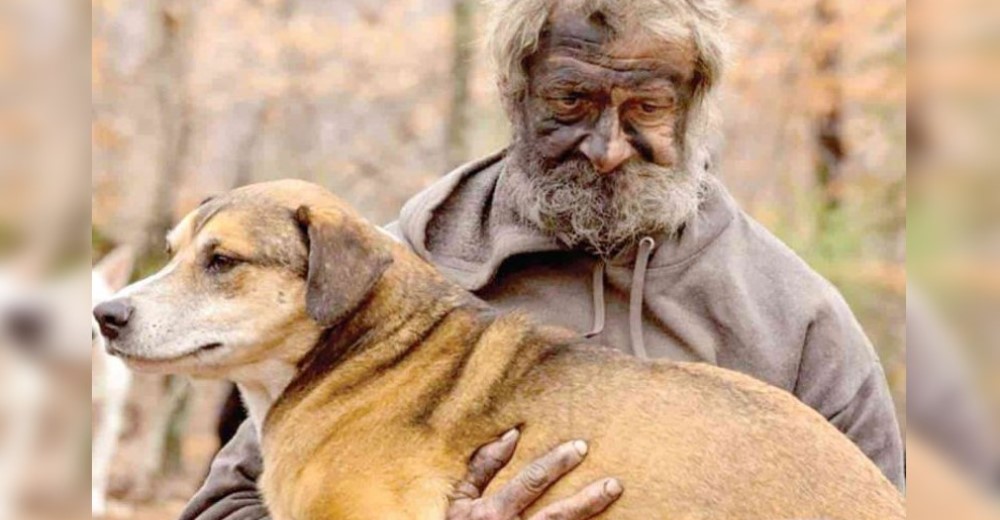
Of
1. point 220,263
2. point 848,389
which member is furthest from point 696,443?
point 220,263

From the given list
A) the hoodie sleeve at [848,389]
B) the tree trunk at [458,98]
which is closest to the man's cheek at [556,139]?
the hoodie sleeve at [848,389]

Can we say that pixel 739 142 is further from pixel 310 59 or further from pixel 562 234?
pixel 562 234

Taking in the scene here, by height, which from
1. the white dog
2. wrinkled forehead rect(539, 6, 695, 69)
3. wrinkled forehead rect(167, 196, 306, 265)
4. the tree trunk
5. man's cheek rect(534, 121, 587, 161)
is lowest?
the white dog

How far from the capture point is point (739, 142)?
1495cm

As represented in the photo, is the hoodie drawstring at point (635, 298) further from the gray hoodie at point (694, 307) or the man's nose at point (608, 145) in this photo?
the man's nose at point (608, 145)

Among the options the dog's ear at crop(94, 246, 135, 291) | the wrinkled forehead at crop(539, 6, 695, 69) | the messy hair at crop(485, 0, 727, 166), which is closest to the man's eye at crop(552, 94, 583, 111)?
the wrinkled forehead at crop(539, 6, 695, 69)

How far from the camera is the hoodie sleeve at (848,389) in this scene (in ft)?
13.6

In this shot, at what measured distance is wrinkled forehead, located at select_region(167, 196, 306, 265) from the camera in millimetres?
3691

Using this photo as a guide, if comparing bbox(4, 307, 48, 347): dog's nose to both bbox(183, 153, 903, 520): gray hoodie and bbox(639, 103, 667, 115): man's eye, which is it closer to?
bbox(183, 153, 903, 520): gray hoodie

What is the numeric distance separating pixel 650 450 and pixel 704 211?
137 centimetres

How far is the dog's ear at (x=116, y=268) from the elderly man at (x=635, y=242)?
248 inches

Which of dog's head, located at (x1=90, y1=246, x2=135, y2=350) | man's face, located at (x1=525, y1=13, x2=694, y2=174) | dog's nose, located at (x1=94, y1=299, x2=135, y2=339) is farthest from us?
dog's head, located at (x1=90, y1=246, x2=135, y2=350)

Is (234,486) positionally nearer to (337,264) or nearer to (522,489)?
(337,264)

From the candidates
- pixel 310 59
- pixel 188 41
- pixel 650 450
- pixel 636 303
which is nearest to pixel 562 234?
pixel 636 303
